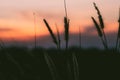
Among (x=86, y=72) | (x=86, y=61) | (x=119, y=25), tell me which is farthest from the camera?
(x=86, y=61)

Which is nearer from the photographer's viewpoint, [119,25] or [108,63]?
[119,25]

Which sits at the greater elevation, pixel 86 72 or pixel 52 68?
pixel 52 68

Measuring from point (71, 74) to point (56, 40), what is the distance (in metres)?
0.16

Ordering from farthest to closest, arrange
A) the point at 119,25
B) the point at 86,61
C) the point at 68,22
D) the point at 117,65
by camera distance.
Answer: the point at 86,61, the point at 117,65, the point at 119,25, the point at 68,22

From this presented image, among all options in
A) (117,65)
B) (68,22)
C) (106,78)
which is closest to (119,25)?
(68,22)

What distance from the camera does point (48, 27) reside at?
1.36 meters

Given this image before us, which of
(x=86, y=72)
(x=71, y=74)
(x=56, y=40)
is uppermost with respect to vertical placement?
(x=56, y=40)

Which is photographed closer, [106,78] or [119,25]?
[119,25]

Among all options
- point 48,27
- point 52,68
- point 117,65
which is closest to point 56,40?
point 48,27

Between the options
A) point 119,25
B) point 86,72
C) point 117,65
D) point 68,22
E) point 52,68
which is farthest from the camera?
point 86,72

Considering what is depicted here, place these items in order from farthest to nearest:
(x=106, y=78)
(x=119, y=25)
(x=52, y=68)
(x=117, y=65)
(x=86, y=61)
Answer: (x=86, y=61) < (x=117, y=65) < (x=106, y=78) < (x=119, y=25) < (x=52, y=68)

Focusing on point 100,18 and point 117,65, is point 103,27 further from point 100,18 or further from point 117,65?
point 117,65

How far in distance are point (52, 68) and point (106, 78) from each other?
93 centimetres

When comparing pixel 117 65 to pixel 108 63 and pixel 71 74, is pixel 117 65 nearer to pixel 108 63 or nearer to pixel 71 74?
pixel 108 63
